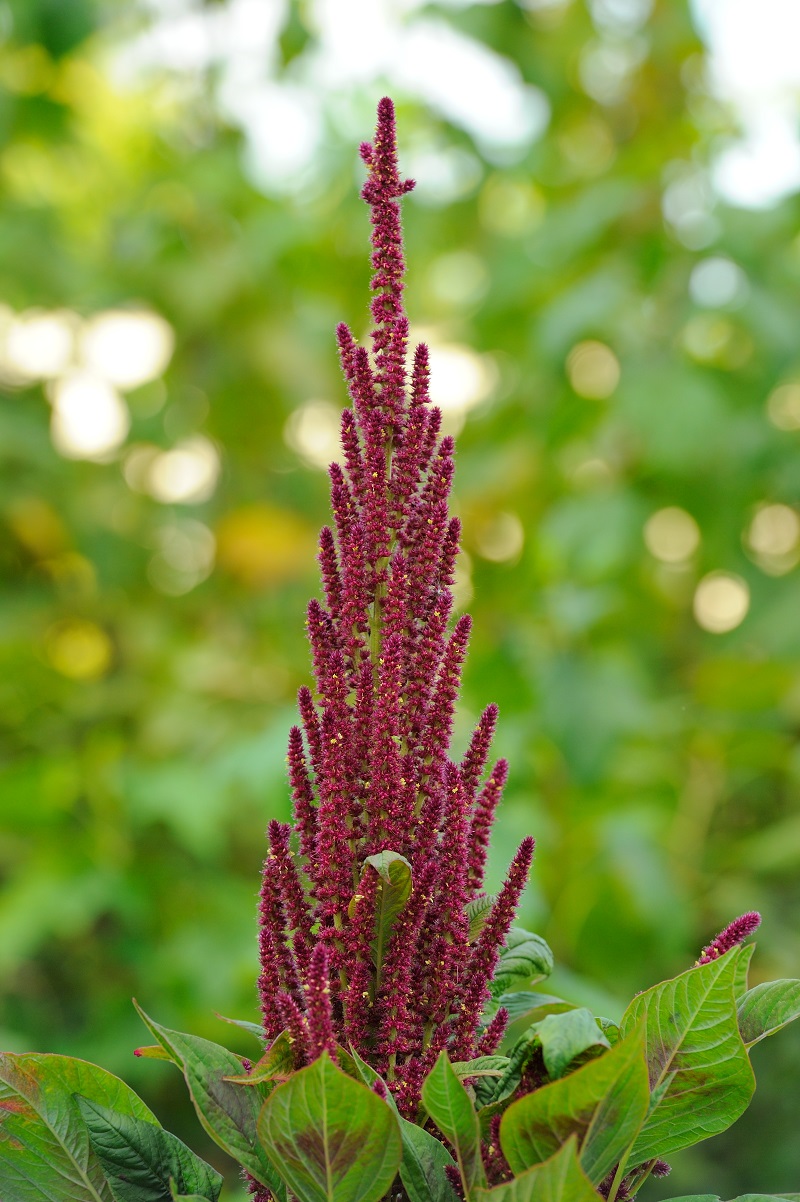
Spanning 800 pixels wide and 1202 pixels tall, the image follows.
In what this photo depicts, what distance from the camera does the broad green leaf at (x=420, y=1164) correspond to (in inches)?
23.5

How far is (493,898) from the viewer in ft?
2.39

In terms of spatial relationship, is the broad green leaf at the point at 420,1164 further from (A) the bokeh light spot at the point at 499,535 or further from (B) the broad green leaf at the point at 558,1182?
(A) the bokeh light spot at the point at 499,535

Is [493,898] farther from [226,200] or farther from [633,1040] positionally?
[226,200]

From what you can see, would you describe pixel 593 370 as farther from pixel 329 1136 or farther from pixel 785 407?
pixel 329 1136

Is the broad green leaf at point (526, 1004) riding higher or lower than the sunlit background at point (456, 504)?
lower

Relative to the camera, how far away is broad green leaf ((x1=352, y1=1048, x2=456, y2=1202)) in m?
0.60

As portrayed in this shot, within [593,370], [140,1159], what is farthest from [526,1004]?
[593,370]

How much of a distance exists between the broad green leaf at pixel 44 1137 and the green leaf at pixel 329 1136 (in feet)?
0.38

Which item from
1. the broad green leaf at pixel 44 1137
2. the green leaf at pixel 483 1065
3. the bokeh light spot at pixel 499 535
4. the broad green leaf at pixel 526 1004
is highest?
the bokeh light spot at pixel 499 535

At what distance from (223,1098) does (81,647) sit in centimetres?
292

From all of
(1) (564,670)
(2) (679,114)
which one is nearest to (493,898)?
(1) (564,670)

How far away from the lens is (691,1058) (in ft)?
2.03

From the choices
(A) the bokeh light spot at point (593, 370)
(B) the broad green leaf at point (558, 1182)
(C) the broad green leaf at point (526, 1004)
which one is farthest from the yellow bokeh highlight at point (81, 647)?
(B) the broad green leaf at point (558, 1182)

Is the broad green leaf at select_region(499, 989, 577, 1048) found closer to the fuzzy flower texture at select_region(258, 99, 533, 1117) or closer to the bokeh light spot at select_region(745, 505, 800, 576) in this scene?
the fuzzy flower texture at select_region(258, 99, 533, 1117)
